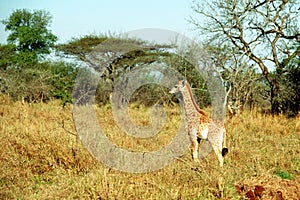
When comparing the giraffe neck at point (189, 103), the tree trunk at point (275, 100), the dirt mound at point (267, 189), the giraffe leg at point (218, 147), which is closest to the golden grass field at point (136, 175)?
the dirt mound at point (267, 189)

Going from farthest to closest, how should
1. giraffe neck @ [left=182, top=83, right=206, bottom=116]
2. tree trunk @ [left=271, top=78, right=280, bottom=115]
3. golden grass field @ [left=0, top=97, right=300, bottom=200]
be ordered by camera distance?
tree trunk @ [left=271, top=78, right=280, bottom=115], giraffe neck @ [left=182, top=83, right=206, bottom=116], golden grass field @ [left=0, top=97, right=300, bottom=200]

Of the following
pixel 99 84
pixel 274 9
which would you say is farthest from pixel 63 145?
pixel 99 84

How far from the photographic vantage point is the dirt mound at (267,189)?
411 cm

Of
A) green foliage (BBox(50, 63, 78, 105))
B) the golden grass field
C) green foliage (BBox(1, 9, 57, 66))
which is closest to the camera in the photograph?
the golden grass field

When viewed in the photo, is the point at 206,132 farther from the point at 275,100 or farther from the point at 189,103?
the point at 275,100

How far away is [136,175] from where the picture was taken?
4.54 m

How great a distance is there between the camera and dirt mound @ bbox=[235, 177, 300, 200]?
411 centimetres

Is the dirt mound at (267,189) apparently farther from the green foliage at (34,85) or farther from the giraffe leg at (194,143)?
the green foliage at (34,85)

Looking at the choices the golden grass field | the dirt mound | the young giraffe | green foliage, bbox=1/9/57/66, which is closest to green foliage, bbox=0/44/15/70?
green foliage, bbox=1/9/57/66

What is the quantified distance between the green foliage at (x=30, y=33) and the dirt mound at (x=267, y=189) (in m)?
23.7

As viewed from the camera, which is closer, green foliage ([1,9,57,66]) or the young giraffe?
the young giraffe

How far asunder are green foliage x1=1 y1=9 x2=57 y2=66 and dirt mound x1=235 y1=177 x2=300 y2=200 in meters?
23.7

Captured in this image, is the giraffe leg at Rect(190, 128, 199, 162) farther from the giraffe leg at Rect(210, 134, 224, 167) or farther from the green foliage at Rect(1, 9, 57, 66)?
the green foliage at Rect(1, 9, 57, 66)

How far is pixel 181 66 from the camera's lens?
45.6 feet
